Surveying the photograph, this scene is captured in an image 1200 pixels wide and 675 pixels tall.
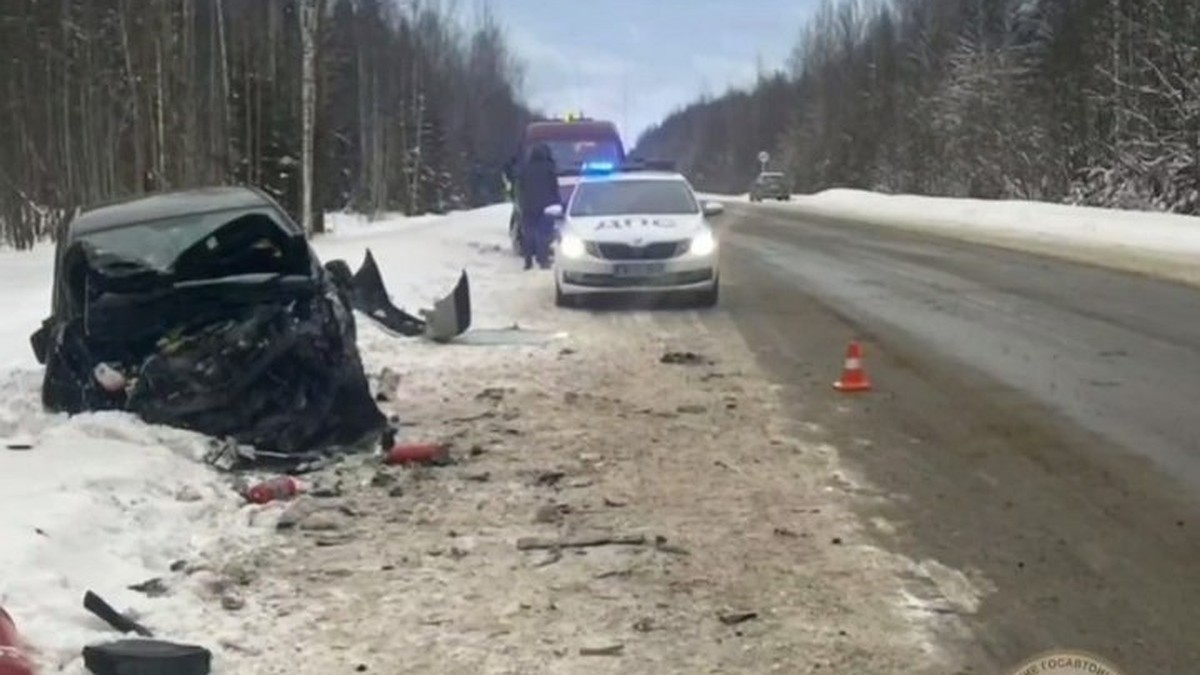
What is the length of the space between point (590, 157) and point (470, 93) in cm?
7574

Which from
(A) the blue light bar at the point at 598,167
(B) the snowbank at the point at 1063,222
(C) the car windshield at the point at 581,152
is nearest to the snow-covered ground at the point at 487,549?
(A) the blue light bar at the point at 598,167

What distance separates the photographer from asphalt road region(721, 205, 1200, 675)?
5.04 meters

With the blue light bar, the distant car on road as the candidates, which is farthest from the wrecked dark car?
the distant car on road

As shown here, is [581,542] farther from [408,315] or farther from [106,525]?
[408,315]

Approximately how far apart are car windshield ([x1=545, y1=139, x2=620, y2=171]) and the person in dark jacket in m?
5.04

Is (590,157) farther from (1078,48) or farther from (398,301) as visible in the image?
(1078,48)

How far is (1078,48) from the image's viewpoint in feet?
159

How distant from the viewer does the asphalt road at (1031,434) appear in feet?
16.5

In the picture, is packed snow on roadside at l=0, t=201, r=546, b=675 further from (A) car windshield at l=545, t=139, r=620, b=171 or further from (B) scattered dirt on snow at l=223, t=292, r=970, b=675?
(A) car windshield at l=545, t=139, r=620, b=171

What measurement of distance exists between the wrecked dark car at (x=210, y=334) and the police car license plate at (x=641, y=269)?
739 cm

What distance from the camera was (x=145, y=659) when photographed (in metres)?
4.34

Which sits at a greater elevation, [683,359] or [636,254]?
[636,254]

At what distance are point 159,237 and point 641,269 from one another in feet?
26.2

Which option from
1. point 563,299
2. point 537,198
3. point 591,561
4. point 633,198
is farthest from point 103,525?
point 537,198
